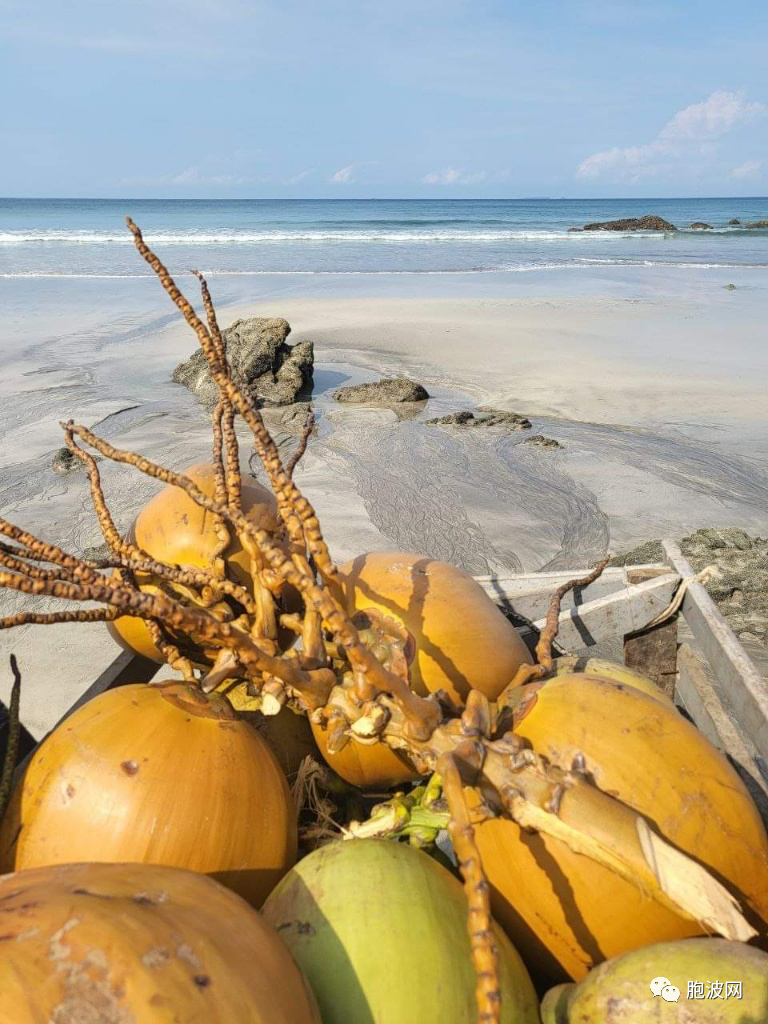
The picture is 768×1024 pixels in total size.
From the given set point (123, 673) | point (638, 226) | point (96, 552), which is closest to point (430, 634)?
point (123, 673)

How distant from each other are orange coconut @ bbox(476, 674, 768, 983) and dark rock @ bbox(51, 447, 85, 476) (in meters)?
6.01

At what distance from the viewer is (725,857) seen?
1.34 meters

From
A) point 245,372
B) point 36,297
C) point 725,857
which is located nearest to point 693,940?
point 725,857

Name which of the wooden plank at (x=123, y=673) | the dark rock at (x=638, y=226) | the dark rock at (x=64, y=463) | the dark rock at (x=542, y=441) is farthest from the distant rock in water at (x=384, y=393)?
the dark rock at (x=638, y=226)

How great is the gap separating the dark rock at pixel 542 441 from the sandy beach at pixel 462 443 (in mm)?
86

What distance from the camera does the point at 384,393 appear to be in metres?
9.05

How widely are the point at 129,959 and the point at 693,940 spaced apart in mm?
766

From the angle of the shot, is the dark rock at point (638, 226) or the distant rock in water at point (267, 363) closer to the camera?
the distant rock in water at point (267, 363)

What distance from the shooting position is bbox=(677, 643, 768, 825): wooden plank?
188 cm

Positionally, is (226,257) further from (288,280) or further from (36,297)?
(36,297)

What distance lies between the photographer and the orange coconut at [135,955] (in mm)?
844

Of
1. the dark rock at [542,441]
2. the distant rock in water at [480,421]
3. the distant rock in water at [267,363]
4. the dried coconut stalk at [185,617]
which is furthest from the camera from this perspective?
the distant rock in water at [267,363]

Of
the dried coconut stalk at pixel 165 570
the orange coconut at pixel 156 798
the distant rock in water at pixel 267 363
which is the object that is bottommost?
the distant rock in water at pixel 267 363

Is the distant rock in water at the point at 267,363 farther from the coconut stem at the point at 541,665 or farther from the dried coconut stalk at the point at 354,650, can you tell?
the dried coconut stalk at the point at 354,650
